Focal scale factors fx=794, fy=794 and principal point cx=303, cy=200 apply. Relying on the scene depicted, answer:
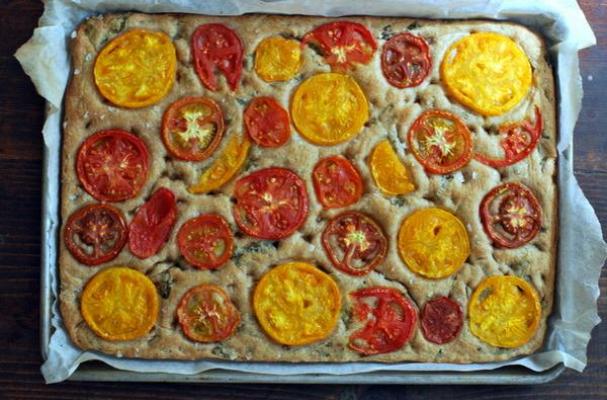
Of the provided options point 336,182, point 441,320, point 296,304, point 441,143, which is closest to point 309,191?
point 336,182

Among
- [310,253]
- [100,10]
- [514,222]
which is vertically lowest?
[310,253]

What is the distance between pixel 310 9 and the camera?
326 centimetres

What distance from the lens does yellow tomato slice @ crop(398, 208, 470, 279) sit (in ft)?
10.4

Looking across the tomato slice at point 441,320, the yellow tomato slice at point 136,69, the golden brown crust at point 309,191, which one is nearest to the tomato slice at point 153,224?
the golden brown crust at point 309,191

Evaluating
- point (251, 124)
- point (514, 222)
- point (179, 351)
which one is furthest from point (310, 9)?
point (179, 351)

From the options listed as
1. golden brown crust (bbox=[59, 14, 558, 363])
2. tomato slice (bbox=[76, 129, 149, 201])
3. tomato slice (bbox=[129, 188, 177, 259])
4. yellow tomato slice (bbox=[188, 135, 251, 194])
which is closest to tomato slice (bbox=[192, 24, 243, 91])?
golden brown crust (bbox=[59, 14, 558, 363])

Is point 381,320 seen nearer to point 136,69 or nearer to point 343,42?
point 343,42

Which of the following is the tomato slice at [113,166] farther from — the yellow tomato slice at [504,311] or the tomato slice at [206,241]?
the yellow tomato slice at [504,311]

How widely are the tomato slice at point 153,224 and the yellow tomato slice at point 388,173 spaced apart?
0.83 meters

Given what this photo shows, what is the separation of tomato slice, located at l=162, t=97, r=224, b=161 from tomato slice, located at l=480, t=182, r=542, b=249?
113cm

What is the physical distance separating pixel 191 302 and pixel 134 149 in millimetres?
654

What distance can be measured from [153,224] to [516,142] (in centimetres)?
152

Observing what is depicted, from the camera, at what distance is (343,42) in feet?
10.7

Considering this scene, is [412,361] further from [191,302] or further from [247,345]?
[191,302]
